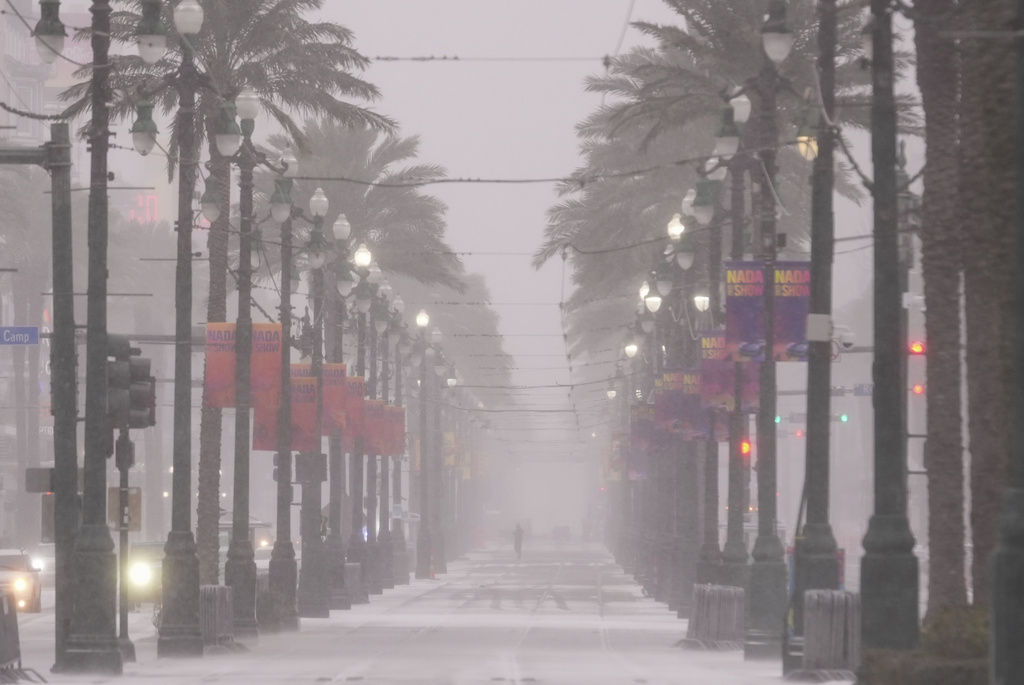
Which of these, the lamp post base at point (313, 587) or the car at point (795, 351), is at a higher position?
the car at point (795, 351)

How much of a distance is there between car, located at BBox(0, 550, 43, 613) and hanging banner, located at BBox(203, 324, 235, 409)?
45.0 ft

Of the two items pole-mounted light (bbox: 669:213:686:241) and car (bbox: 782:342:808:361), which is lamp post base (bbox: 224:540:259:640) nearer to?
pole-mounted light (bbox: 669:213:686:241)

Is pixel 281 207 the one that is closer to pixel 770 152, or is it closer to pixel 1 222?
pixel 770 152

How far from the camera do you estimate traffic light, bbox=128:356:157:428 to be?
2725 centimetres

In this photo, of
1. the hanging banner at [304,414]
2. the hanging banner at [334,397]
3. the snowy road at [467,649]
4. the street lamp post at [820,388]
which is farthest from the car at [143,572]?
the street lamp post at [820,388]

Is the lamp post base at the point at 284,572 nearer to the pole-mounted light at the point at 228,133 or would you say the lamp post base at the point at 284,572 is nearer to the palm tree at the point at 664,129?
the palm tree at the point at 664,129

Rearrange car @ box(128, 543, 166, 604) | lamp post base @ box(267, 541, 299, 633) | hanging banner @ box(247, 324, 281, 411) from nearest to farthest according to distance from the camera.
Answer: hanging banner @ box(247, 324, 281, 411)
lamp post base @ box(267, 541, 299, 633)
car @ box(128, 543, 166, 604)

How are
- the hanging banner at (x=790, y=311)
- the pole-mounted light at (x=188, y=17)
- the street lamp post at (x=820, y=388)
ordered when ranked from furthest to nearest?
the hanging banner at (x=790, y=311), the pole-mounted light at (x=188, y=17), the street lamp post at (x=820, y=388)

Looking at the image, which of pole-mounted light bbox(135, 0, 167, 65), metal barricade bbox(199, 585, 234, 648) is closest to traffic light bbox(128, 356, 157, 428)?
pole-mounted light bbox(135, 0, 167, 65)

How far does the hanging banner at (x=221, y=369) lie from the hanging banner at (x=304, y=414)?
5428 mm

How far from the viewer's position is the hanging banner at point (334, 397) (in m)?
45.6

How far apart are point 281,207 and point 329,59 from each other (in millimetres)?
6112

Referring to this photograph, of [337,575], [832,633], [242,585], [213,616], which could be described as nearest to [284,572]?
[242,585]

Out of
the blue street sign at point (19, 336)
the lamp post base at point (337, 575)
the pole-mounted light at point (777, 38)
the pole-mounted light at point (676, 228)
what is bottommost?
the lamp post base at point (337, 575)
